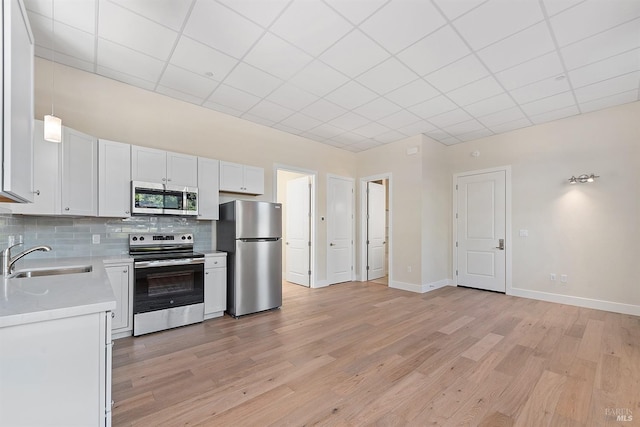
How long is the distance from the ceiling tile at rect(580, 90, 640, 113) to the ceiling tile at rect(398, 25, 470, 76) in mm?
2674

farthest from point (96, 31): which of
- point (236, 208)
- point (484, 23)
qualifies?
point (484, 23)

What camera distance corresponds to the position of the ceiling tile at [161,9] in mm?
2316

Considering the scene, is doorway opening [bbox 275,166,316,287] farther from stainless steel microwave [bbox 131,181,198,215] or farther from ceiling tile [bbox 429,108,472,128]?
ceiling tile [bbox 429,108,472,128]

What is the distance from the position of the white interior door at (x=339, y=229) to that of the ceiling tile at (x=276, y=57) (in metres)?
3.05

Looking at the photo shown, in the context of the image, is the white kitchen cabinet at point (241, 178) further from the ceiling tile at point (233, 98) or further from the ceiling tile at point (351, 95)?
the ceiling tile at point (351, 95)

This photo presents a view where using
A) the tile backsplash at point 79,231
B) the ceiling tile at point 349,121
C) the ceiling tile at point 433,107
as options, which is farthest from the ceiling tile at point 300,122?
the tile backsplash at point 79,231

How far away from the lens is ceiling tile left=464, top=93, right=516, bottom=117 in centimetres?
397

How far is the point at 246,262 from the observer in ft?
13.1

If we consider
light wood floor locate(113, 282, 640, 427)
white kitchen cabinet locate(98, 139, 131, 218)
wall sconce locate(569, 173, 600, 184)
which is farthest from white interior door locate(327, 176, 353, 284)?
wall sconce locate(569, 173, 600, 184)

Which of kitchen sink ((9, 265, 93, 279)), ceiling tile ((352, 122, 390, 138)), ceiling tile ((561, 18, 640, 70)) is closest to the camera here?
kitchen sink ((9, 265, 93, 279))

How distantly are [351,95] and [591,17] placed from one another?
7.92ft

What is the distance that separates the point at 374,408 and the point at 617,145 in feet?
17.0

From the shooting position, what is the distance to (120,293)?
3.10 m

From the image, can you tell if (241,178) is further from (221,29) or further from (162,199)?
(221,29)
